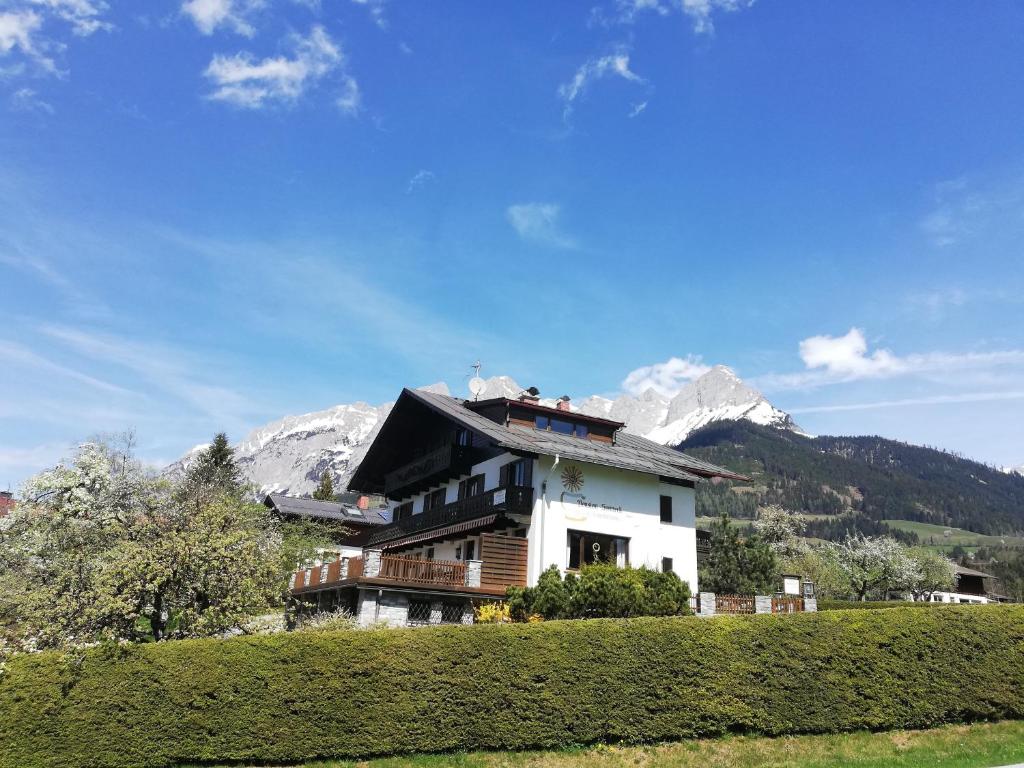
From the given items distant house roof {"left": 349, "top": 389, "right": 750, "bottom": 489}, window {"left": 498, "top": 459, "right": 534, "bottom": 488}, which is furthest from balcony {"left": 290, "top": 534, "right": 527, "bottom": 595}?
distant house roof {"left": 349, "top": 389, "right": 750, "bottom": 489}

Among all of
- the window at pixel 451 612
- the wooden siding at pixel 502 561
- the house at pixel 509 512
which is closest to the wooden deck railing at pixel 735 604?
the house at pixel 509 512

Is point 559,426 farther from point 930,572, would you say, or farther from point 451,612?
point 930,572

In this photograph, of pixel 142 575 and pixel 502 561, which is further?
pixel 502 561

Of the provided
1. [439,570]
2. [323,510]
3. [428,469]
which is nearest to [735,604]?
[439,570]

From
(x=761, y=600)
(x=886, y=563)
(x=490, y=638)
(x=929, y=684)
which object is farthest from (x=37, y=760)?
(x=886, y=563)

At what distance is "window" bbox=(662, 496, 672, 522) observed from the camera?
109 feet

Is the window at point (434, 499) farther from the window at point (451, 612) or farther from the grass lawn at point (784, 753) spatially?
the grass lawn at point (784, 753)

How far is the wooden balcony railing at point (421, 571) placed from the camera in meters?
26.5

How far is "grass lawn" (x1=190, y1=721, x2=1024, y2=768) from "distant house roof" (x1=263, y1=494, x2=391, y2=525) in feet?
166

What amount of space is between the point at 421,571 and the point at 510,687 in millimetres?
11197

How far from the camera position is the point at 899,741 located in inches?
602

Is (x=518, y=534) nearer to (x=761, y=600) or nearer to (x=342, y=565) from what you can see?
(x=342, y=565)

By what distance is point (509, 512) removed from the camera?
2953 cm

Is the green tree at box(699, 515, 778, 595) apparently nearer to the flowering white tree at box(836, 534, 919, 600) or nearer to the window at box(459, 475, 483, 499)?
the window at box(459, 475, 483, 499)
